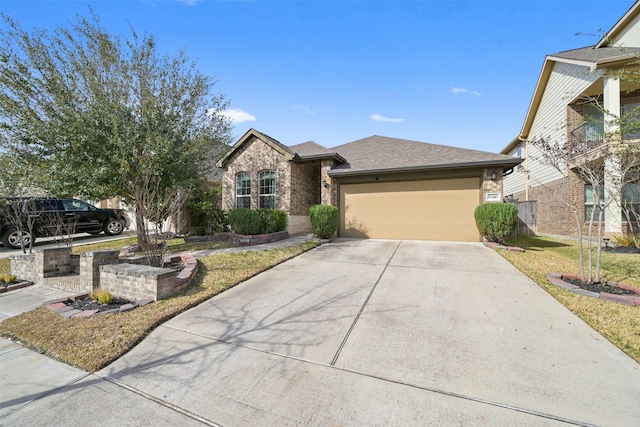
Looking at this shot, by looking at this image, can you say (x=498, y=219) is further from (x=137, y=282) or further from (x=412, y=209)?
(x=137, y=282)

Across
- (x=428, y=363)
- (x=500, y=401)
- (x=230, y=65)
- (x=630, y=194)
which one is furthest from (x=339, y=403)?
(x=630, y=194)

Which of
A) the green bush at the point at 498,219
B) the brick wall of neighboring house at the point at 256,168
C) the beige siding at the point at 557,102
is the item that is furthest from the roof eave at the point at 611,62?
the brick wall of neighboring house at the point at 256,168

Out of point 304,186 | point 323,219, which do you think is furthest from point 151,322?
point 304,186

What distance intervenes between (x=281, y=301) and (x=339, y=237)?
23.1 ft

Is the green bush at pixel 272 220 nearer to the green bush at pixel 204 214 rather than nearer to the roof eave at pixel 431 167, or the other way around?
the green bush at pixel 204 214

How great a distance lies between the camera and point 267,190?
11.9 m

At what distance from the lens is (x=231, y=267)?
591 centimetres

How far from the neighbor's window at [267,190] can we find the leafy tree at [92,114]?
153 inches

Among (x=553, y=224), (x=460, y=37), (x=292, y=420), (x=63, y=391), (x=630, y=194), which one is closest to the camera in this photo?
(x=292, y=420)

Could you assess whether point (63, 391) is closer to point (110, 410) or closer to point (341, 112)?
point (110, 410)

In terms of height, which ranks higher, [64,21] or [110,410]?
[64,21]

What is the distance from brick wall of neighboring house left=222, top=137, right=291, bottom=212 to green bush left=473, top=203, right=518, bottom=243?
7399mm

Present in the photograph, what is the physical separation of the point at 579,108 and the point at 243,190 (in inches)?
618

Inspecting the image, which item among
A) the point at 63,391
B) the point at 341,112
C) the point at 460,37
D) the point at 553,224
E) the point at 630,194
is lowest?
the point at 63,391
